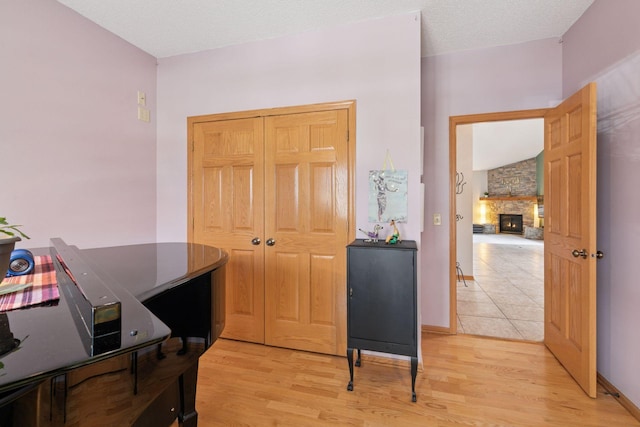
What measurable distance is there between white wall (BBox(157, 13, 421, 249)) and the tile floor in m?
1.57

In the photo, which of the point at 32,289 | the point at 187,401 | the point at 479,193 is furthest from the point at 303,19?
the point at 479,193

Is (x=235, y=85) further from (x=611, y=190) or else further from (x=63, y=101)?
(x=611, y=190)

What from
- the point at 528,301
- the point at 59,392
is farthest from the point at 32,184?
the point at 528,301

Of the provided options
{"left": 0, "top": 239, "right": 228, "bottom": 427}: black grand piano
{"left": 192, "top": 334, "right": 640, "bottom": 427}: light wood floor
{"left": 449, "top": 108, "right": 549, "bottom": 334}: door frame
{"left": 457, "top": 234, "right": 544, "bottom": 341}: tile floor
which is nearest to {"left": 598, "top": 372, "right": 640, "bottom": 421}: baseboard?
{"left": 192, "top": 334, "right": 640, "bottom": 427}: light wood floor

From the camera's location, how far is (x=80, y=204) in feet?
7.72

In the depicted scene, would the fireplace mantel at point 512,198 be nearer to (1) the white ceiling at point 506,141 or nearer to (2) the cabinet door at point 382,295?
(1) the white ceiling at point 506,141

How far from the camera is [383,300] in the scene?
6.40 feet

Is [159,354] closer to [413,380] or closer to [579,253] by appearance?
[413,380]

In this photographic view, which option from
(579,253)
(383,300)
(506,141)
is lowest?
(383,300)

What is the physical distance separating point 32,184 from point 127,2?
1.54 metres

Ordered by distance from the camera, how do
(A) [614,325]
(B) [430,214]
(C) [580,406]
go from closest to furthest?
(C) [580,406]
(A) [614,325]
(B) [430,214]

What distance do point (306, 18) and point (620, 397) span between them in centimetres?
350

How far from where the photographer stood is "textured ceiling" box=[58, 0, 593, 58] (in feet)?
7.22

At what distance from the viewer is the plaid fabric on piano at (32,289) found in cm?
79
